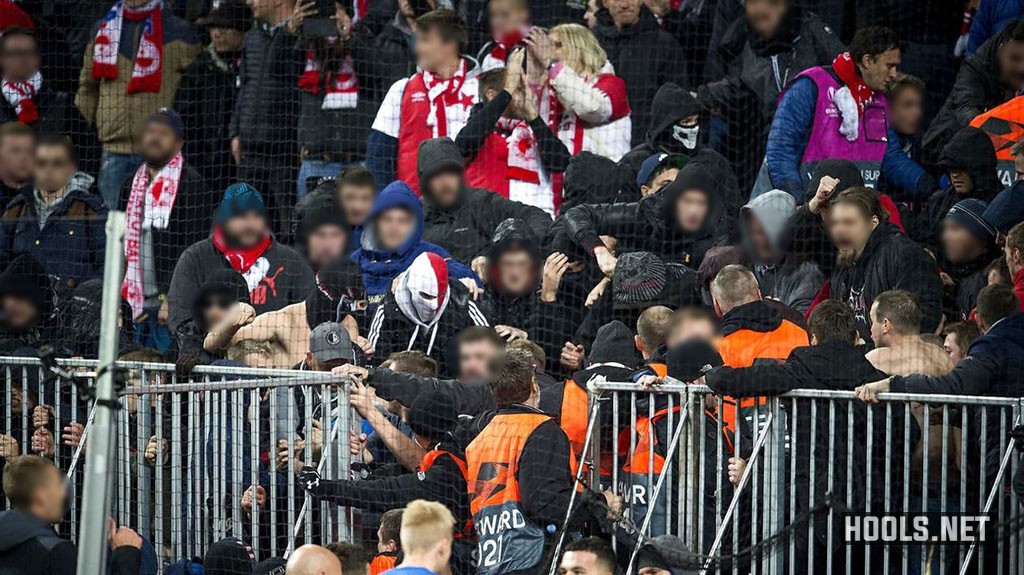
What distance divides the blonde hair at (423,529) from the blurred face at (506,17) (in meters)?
4.88

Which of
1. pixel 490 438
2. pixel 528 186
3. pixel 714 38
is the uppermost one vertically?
pixel 714 38

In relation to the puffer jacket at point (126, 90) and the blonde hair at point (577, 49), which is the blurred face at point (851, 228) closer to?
the blonde hair at point (577, 49)

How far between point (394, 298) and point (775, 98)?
106 inches

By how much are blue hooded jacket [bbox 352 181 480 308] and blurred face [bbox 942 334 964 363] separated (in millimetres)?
2341

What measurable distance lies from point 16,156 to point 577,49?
12.2 feet

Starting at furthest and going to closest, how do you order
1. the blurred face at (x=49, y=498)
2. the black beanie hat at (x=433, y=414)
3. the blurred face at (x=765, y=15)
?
the blurred face at (x=765, y=15)
the black beanie hat at (x=433, y=414)
the blurred face at (x=49, y=498)

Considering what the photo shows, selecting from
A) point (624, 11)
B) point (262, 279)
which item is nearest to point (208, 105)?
point (262, 279)

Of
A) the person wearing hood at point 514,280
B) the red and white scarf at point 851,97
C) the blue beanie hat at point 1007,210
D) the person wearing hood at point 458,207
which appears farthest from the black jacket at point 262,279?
the blue beanie hat at point 1007,210

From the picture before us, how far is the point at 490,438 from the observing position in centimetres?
639

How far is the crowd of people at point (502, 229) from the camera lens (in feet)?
20.9

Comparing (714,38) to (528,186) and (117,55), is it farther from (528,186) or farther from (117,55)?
(117,55)

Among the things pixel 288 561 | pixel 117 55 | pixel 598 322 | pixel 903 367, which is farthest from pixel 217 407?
pixel 117 55

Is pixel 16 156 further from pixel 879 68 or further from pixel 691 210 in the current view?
pixel 879 68

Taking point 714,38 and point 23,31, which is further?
point 23,31
